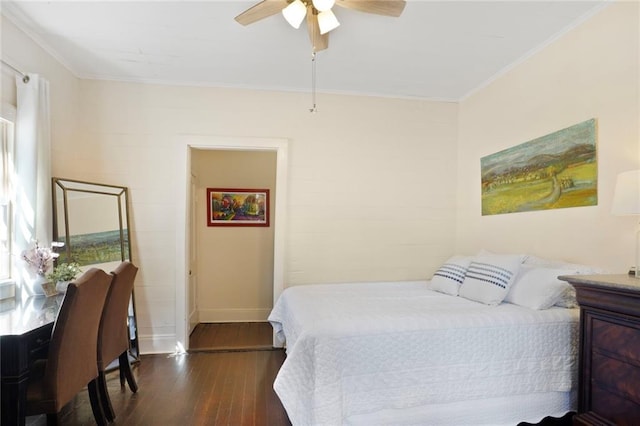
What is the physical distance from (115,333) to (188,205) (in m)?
1.40

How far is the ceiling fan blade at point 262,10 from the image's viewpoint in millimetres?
1902

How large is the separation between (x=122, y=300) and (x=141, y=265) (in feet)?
3.19

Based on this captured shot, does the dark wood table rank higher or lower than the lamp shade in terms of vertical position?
lower

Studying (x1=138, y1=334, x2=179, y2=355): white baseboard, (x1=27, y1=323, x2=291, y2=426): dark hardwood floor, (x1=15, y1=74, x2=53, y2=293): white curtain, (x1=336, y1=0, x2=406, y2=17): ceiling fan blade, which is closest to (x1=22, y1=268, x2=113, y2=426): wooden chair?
(x1=27, y1=323, x2=291, y2=426): dark hardwood floor

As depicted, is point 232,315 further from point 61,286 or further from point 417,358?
point 417,358

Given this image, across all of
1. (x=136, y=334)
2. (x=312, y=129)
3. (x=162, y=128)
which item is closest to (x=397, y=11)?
(x=312, y=129)

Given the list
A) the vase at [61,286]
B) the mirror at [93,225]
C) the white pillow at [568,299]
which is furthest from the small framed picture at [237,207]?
the white pillow at [568,299]

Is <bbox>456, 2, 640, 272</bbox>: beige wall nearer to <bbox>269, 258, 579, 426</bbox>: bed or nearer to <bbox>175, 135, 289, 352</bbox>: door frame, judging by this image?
<bbox>269, 258, 579, 426</bbox>: bed

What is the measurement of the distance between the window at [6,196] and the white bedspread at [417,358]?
2074 mm

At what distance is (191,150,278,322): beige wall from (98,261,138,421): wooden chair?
184 cm

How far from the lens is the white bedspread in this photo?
5.95ft

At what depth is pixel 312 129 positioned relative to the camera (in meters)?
3.59

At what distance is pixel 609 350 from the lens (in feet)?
5.50

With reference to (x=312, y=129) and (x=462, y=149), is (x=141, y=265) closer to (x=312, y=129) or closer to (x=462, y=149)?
(x=312, y=129)
